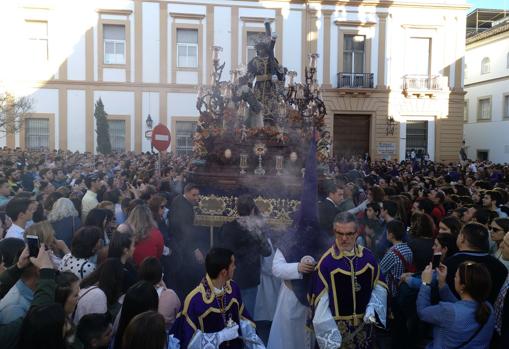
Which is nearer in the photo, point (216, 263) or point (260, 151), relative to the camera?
point (216, 263)

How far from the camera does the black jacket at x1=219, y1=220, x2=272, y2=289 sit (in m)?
5.08

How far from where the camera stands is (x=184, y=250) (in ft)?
20.1

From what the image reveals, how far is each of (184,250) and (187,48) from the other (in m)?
21.0

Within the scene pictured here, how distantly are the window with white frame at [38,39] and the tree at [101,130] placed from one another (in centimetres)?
369

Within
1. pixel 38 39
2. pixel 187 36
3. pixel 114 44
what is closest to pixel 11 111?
pixel 38 39

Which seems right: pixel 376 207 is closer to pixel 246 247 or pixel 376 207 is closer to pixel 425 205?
pixel 425 205

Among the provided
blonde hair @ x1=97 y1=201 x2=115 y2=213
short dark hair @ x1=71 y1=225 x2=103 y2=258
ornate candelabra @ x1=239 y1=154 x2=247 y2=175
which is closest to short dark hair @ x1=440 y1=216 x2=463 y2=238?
short dark hair @ x1=71 y1=225 x2=103 y2=258

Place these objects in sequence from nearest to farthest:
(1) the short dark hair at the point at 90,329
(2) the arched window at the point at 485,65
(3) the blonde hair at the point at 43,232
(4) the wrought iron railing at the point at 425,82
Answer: (1) the short dark hair at the point at 90,329 < (3) the blonde hair at the point at 43,232 < (4) the wrought iron railing at the point at 425,82 < (2) the arched window at the point at 485,65

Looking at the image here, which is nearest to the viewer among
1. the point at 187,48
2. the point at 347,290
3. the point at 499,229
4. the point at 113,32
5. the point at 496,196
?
the point at 347,290

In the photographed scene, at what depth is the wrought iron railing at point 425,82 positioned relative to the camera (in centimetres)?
2630

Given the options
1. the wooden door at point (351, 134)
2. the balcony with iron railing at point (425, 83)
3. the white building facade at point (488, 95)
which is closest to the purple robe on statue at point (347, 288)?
the wooden door at point (351, 134)

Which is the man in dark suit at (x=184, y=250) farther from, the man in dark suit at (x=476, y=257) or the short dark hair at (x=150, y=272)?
the man in dark suit at (x=476, y=257)

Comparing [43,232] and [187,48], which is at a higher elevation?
[187,48]

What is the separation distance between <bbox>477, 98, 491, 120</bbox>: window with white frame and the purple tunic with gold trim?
31493 millimetres
